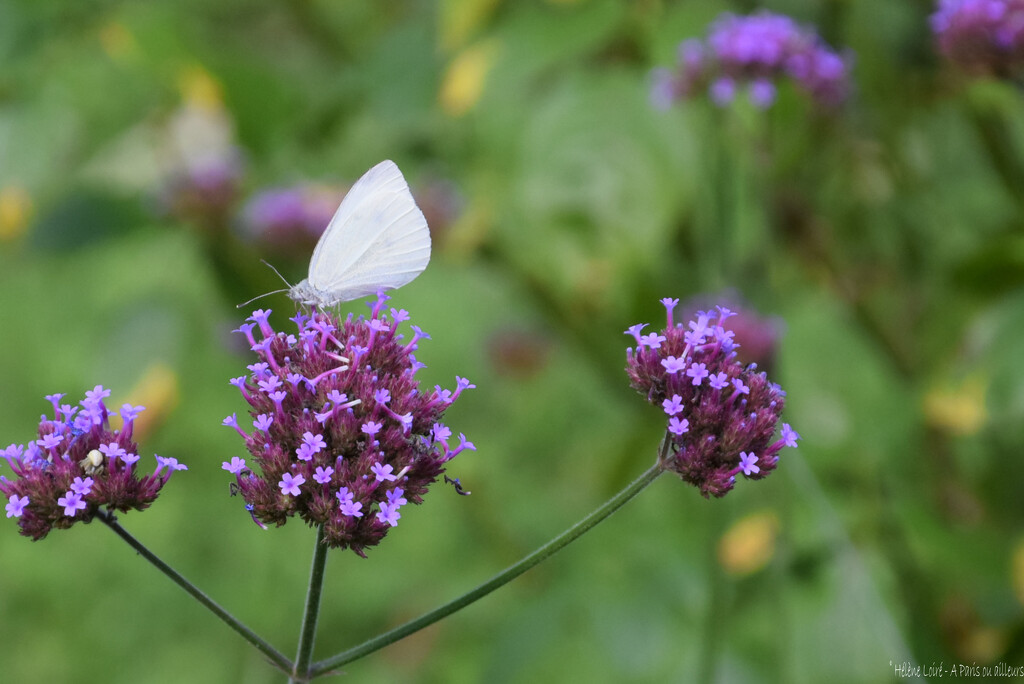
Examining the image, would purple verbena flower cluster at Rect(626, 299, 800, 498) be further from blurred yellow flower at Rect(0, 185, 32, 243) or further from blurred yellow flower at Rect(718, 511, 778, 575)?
blurred yellow flower at Rect(0, 185, 32, 243)

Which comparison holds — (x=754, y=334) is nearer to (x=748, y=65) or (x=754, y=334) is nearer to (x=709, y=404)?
(x=748, y=65)

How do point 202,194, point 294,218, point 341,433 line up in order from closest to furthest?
point 341,433
point 202,194
point 294,218

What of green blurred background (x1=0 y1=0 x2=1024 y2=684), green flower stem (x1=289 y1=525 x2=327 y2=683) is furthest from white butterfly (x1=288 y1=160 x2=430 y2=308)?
green flower stem (x1=289 y1=525 x2=327 y2=683)

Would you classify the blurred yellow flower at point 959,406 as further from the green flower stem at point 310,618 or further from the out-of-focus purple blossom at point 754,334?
the green flower stem at point 310,618

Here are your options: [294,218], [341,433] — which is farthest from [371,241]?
[294,218]

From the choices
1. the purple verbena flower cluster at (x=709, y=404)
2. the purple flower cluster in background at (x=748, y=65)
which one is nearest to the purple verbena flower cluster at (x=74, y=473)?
the purple verbena flower cluster at (x=709, y=404)
